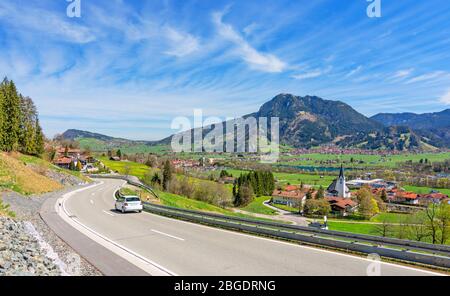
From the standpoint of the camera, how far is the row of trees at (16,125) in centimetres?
5628

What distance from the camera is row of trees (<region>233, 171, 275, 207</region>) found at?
316ft

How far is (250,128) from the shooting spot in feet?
631

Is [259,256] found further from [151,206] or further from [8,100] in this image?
[8,100]

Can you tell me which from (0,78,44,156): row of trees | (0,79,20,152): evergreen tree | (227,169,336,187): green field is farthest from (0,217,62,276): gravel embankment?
(227,169,336,187): green field

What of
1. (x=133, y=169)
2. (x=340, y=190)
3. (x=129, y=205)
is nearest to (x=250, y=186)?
(x=133, y=169)

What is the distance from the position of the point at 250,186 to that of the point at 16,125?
6846cm

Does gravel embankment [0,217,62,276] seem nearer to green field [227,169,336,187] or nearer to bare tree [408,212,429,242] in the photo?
bare tree [408,212,429,242]

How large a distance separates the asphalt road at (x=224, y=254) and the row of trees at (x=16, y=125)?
5151 centimetres

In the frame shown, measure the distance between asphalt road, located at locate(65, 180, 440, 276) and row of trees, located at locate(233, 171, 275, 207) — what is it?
80.2 m

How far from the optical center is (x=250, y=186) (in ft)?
341

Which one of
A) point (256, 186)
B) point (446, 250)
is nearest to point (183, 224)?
point (446, 250)

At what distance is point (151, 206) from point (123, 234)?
9377mm

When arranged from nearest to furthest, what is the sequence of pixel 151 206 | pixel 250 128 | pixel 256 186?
pixel 151 206 → pixel 256 186 → pixel 250 128
